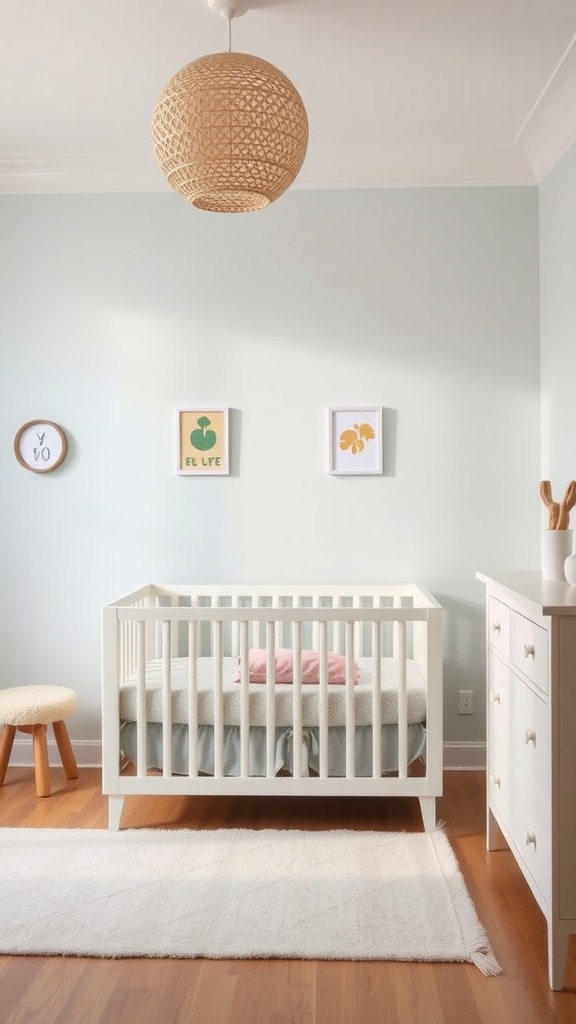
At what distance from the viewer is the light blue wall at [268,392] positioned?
3.58m

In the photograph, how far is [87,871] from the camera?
2.53 m

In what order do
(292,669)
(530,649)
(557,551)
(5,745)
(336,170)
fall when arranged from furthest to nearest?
(336,170)
(5,745)
(292,669)
(557,551)
(530,649)

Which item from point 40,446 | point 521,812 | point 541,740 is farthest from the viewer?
point 40,446

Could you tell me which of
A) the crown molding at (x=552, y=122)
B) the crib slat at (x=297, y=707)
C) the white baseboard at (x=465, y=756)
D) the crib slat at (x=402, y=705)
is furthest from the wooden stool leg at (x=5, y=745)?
the crown molding at (x=552, y=122)

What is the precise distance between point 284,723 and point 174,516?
1.10 metres

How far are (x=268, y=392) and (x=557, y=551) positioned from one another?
1507 millimetres

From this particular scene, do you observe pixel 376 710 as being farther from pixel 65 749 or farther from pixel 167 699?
pixel 65 749

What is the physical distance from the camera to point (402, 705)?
2842 mm

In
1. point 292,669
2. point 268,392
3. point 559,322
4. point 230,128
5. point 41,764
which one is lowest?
point 41,764

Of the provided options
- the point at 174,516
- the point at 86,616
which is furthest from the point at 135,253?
the point at 86,616

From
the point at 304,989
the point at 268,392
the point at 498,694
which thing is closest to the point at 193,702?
the point at 498,694

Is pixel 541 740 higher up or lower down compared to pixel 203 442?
lower down

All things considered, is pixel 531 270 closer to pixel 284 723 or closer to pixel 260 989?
pixel 284 723

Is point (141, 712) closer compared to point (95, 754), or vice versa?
point (141, 712)
